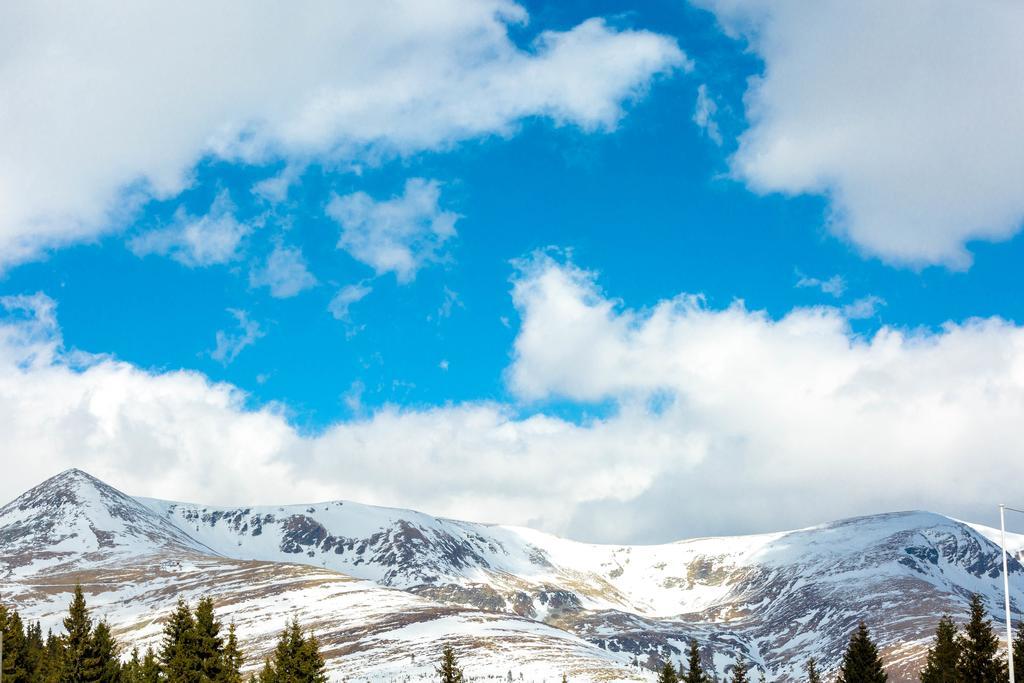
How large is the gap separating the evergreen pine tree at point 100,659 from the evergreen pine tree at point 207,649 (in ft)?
20.1

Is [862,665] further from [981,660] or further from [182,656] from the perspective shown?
[182,656]

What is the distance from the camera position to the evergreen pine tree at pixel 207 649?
61.8 metres

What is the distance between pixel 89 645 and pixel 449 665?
25.4 meters

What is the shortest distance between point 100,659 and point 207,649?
7.52 metres

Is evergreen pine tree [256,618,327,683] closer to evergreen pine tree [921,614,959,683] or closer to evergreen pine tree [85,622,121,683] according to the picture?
evergreen pine tree [85,622,121,683]

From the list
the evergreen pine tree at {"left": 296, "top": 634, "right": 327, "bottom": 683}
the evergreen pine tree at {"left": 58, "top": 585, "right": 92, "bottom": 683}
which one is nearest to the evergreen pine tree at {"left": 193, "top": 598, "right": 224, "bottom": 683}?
the evergreen pine tree at {"left": 296, "top": 634, "right": 327, "bottom": 683}

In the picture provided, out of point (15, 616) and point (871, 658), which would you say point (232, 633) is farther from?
point (871, 658)

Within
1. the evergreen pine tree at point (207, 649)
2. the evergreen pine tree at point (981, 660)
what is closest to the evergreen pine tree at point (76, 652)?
the evergreen pine tree at point (207, 649)

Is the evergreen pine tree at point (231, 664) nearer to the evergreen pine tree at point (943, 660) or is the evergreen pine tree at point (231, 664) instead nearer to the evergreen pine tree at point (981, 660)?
the evergreen pine tree at point (981, 660)

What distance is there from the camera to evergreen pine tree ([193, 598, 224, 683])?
61750 millimetres

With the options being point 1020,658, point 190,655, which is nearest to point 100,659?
point 190,655

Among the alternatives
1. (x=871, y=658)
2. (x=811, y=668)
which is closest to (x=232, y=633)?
(x=871, y=658)

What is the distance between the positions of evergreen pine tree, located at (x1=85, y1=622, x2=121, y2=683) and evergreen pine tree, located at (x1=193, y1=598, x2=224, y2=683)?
20.1 feet

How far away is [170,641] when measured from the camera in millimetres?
63875
